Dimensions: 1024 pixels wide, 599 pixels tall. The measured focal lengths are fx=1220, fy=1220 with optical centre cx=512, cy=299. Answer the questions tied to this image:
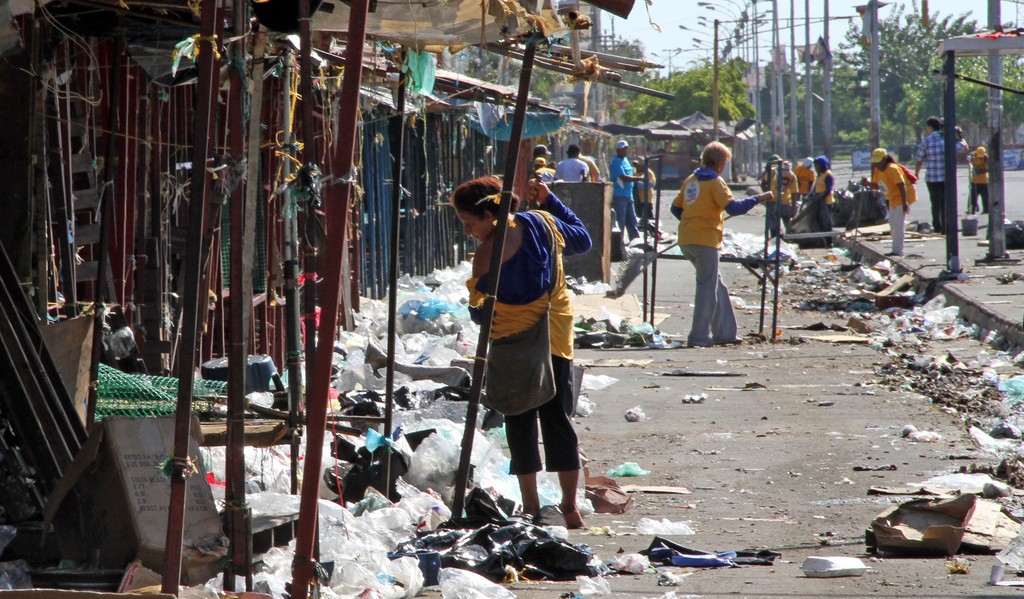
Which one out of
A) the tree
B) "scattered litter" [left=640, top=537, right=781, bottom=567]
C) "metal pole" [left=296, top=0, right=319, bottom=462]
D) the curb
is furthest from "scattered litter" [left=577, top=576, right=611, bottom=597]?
the tree

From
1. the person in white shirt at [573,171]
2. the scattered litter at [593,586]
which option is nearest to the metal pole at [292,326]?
the scattered litter at [593,586]

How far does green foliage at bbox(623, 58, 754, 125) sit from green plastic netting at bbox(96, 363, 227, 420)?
57.0 metres

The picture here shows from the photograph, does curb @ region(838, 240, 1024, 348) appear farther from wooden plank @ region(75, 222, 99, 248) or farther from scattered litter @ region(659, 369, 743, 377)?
wooden plank @ region(75, 222, 99, 248)

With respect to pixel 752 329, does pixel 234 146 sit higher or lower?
higher

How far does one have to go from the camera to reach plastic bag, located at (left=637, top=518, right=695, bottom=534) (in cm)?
581

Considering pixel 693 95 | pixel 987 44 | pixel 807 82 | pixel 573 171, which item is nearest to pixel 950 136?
pixel 987 44

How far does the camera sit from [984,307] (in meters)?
12.5

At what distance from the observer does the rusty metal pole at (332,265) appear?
324 cm

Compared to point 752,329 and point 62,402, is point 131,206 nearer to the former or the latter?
point 62,402

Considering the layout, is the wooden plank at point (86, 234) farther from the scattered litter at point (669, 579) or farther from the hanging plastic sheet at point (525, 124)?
the hanging plastic sheet at point (525, 124)

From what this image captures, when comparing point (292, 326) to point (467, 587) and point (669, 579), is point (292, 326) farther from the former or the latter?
point (669, 579)

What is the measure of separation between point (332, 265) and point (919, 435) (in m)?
5.58

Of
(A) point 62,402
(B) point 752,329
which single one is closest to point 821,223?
(B) point 752,329

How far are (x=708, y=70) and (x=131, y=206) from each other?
5988cm
